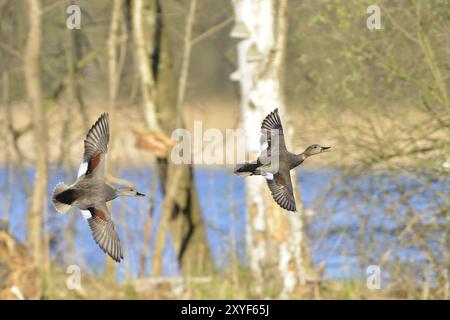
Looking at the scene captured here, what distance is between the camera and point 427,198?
34.8ft

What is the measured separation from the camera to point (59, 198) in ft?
7.06

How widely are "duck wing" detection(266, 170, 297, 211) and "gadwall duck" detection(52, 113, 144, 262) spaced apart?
1.09ft

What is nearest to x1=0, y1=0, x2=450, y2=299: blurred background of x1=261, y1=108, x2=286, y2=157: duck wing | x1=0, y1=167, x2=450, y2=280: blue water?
x1=0, y1=167, x2=450, y2=280: blue water

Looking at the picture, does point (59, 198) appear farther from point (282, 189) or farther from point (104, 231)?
point (282, 189)

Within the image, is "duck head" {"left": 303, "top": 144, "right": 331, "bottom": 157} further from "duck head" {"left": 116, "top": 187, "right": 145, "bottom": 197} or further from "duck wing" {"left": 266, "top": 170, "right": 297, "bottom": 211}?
"duck head" {"left": 116, "top": 187, "right": 145, "bottom": 197}

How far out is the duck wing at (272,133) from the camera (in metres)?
2.18

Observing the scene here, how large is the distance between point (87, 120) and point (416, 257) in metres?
4.74

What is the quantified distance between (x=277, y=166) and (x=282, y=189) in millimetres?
58

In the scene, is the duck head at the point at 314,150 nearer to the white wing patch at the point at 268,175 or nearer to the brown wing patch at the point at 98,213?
the white wing patch at the point at 268,175

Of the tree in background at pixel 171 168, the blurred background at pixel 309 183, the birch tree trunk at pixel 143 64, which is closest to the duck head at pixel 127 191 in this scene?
the blurred background at pixel 309 183

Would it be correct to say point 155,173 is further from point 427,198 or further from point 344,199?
point 427,198

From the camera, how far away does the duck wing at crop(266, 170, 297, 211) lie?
2172 millimetres

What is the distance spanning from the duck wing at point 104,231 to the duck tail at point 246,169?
0.35 meters

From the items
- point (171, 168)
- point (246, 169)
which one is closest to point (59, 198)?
point (246, 169)
